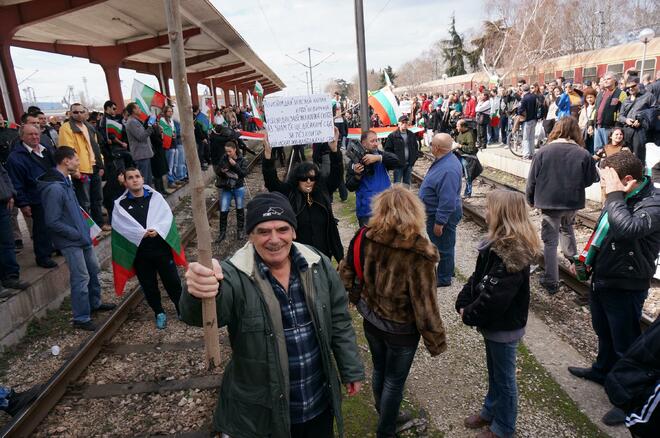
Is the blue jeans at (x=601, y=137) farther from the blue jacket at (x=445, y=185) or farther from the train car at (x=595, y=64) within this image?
the train car at (x=595, y=64)

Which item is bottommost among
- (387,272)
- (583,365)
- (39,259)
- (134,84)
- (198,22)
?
(583,365)

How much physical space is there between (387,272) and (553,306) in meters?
3.46

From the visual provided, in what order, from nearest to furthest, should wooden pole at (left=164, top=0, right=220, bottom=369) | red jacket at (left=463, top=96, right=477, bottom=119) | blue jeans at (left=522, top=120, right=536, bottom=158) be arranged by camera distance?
wooden pole at (left=164, top=0, right=220, bottom=369), blue jeans at (left=522, top=120, right=536, bottom=158), red jacket at (left=463, top=96, right=477, bottom=119)

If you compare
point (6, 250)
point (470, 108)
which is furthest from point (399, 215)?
point (470, 108)

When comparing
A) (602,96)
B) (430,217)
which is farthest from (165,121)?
(602,96)

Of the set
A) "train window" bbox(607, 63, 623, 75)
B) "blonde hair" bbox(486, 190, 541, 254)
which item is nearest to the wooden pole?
"blonde hair" bbox(486, 190, 541, 254)

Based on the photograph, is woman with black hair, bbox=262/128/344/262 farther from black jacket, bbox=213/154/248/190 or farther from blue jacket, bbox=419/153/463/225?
black jacket, bbox=213/154/248/190

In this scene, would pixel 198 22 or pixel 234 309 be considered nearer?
pixel 234 309

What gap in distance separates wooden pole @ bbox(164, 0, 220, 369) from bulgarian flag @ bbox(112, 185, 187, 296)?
3233 millimetres

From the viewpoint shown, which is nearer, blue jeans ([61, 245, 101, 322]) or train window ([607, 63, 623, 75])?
blue jeans ([61, 245, 101, 322])

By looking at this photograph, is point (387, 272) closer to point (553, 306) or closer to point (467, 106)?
point (553, 306)

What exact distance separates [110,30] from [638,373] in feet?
51.0

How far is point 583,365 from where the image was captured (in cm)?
414

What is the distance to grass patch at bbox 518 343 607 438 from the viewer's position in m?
3.34
